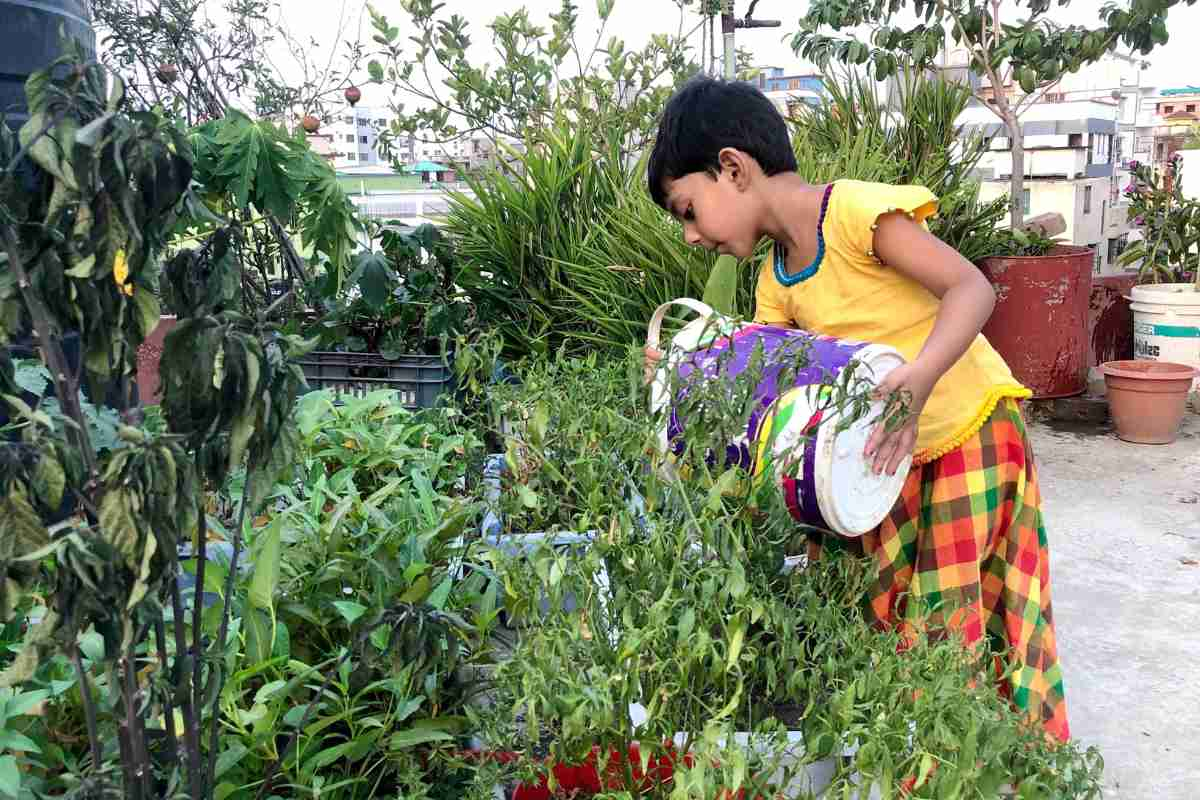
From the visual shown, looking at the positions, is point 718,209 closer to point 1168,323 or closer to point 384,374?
point 384,374

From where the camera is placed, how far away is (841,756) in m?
1.15

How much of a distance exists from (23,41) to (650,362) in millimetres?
1226

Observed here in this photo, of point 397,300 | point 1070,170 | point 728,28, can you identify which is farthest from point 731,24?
point 1070,170

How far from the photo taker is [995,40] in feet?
17.5

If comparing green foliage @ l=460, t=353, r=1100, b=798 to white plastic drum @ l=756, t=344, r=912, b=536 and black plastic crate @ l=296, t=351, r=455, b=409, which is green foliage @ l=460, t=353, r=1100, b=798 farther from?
black plastic crate @ l=296, t=351, r=455, b=409

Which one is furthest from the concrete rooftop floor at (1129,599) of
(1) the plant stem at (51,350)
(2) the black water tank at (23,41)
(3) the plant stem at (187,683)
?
(2) the black water tank at (23,41)

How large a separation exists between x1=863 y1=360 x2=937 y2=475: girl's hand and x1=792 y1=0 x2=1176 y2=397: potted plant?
11.5 ft

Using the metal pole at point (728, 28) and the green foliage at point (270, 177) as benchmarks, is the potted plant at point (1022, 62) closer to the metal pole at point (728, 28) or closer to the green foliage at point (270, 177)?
the metal pole at point (728, 28)

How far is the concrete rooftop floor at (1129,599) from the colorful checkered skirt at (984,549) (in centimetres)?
34

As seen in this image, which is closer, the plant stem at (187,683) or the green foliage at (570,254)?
the plant stem at (187,683)

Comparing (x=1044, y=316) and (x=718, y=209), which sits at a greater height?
(x=718, y=209)

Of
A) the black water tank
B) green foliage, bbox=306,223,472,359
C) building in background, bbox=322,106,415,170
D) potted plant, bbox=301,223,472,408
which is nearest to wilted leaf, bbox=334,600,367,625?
the black water tank

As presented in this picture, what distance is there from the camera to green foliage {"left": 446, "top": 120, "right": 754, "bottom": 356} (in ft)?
11.2

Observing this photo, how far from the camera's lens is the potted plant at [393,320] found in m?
2.93
